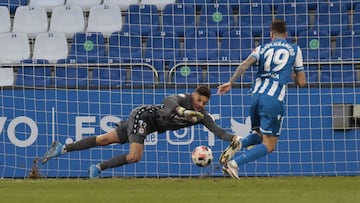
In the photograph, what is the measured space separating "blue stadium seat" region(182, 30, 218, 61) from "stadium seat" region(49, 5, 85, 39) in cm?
241

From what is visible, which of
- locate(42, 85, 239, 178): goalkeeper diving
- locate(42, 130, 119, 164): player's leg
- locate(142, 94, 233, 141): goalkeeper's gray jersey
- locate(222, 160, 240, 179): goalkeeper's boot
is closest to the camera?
locate(222, 160, 240, 179): goalkeeper's boot

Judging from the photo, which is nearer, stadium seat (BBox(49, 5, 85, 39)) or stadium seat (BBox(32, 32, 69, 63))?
stadium seat (BBox(32, 32, 69, 63))

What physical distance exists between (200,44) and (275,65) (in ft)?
16.9

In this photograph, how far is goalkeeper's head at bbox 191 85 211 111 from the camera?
545 inches

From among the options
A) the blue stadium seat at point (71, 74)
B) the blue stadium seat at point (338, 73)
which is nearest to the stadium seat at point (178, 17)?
the blue stadium seat at point (71, 74)

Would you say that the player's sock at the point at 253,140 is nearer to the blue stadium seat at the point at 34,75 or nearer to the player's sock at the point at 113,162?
the player's sock at the point at 113,162

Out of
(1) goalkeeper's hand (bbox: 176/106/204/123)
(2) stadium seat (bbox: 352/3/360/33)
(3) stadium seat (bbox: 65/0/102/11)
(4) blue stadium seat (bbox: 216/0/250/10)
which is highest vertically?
(3) stadium seat (bbox: 65/0/102/11)

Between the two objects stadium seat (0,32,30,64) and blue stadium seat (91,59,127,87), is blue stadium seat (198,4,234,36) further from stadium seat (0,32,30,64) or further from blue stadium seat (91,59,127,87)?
stadium seat (0,32,30,64)

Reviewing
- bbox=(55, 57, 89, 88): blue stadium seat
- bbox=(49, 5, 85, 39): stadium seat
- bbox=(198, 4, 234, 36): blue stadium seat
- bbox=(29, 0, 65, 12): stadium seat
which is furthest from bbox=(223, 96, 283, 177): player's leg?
bbox=(29, 0, 65, 12): stadium seat

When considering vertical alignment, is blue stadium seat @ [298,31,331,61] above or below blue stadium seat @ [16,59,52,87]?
above

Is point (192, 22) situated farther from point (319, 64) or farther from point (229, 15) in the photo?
point (319, 64)

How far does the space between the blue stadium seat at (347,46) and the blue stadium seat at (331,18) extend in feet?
1.37

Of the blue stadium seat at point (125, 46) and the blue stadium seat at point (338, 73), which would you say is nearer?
the blue stadium seat at point (338, 73)

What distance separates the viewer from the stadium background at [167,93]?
57.0 ft
